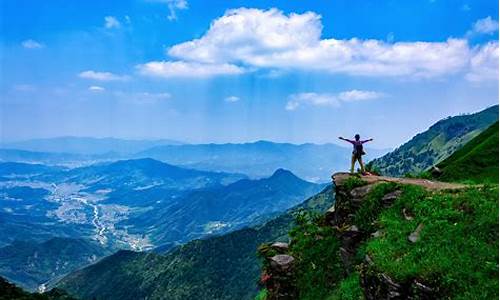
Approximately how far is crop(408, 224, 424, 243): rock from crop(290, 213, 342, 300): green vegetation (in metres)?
6.82

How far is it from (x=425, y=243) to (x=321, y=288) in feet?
30.4

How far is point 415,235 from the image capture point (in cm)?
2338

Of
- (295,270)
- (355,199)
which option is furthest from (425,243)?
(295,270)

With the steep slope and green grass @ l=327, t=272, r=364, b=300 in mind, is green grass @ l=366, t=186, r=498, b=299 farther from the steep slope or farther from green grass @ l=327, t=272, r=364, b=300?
green grass @ l=327, t=272, r=364, b=300

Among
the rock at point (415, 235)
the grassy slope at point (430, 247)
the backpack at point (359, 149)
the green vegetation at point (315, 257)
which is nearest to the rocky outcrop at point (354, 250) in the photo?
the rock at point (415, 235)


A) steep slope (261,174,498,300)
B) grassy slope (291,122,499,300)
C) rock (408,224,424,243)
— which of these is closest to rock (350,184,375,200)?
steep slope (261,174,498,300)

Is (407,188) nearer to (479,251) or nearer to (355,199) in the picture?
(355,199)

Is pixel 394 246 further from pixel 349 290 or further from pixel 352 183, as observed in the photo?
pixel 352 183

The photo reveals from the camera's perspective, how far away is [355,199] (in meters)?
30.0

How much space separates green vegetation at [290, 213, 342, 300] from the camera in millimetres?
29931

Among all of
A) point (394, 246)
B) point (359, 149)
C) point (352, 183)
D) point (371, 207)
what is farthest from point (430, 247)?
point (359, 149)

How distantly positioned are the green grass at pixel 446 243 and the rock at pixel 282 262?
8.82m

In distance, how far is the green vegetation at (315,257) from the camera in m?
29.9

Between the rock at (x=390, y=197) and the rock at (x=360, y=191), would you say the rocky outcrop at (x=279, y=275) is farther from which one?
the rock at (x=390, y=197)
